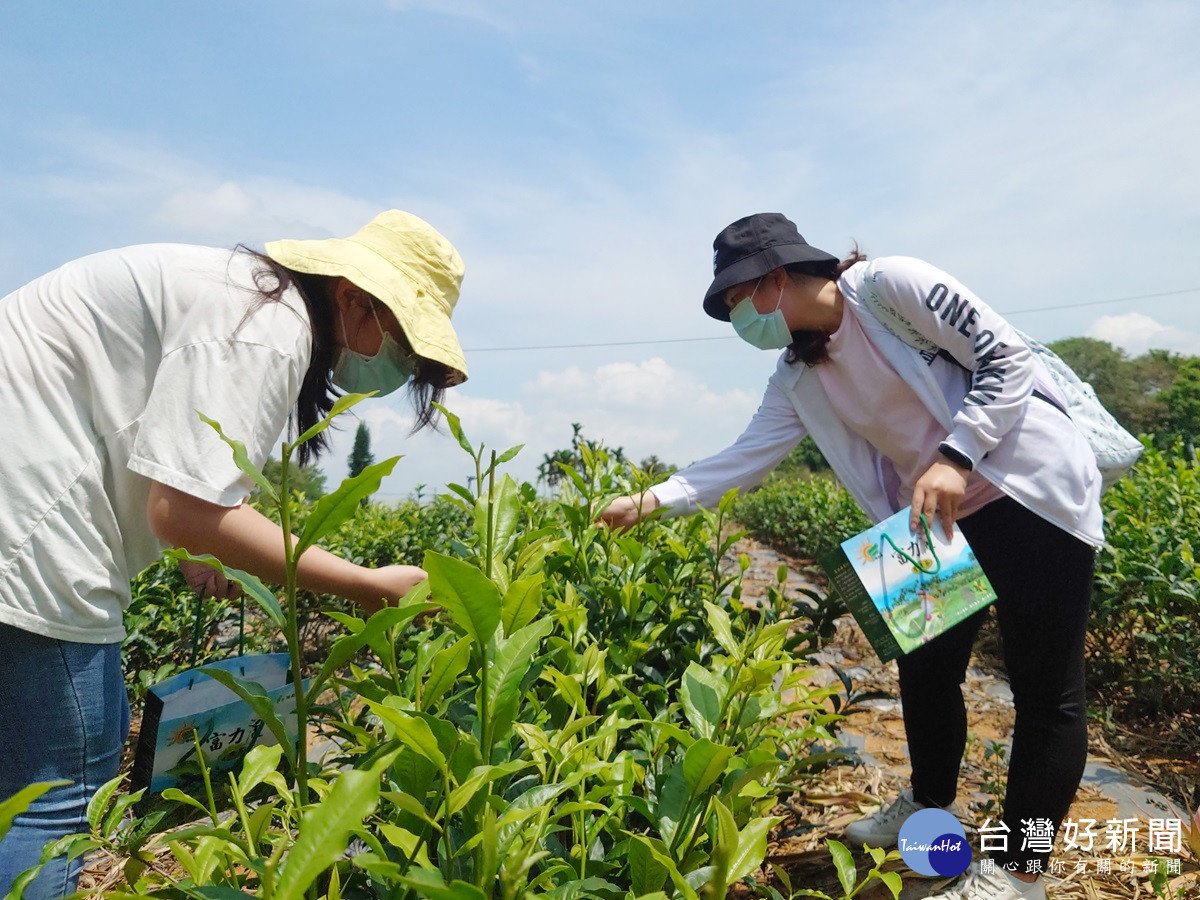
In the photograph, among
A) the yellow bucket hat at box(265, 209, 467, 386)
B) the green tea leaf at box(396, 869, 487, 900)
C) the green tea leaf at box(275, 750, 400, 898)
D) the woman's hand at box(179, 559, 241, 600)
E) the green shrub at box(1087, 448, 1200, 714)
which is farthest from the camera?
the green shrub at box(1087, 448, 1200, 714)

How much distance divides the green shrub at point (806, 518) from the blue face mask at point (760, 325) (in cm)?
348

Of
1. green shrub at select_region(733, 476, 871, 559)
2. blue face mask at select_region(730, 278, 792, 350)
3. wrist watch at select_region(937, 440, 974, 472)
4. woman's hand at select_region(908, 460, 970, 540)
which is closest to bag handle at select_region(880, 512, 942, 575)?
woman's hand at select_region(908, 460, 970, 540)

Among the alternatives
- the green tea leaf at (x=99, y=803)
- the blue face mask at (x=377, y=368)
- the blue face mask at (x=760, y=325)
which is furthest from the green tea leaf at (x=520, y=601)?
the blue face mask at (x=760, y=325)

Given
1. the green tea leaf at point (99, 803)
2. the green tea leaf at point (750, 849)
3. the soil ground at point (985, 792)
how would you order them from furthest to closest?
the soil ground at point (985, 792)
the green tea leaf at point (99, 803)
the green tea leaf at point (750, 849)

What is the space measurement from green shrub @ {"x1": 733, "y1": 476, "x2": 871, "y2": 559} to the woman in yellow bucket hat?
4.78 meters

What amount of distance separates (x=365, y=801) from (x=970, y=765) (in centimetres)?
296

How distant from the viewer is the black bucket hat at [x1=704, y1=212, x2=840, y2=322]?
2227 millimetres

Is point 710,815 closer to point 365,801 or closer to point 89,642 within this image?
point 365,801

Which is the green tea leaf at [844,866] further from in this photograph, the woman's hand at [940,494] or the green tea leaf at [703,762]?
the woman's hand at [940,494]

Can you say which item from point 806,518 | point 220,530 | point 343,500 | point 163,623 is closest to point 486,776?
point 343,500

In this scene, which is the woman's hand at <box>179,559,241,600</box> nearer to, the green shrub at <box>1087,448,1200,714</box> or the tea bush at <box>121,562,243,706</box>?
the tea bush at <box>121,562,243,706</box>

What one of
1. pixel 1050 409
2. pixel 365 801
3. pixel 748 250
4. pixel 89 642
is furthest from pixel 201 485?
pixel 1050 409

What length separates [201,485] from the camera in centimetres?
120

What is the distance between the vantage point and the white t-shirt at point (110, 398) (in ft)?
4.07
